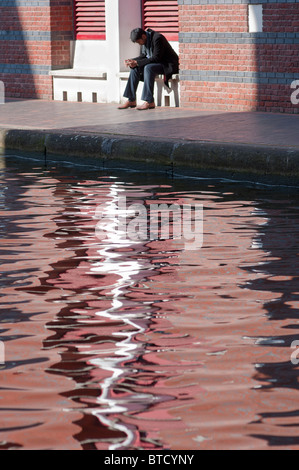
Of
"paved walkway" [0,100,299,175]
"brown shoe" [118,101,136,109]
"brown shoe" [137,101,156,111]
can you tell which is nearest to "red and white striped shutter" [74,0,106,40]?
"paved walkway" [0,100,299,175]

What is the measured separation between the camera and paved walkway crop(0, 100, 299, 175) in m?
9.80

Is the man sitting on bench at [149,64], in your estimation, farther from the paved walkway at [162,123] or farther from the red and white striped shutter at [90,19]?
the red and white striped shutter at [90,19]

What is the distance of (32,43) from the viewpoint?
17.2m

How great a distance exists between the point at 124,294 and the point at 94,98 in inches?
432

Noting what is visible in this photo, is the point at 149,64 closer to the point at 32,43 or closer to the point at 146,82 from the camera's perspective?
the point at 146,82

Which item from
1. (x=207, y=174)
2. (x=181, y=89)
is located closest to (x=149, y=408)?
(x=207, y=174)

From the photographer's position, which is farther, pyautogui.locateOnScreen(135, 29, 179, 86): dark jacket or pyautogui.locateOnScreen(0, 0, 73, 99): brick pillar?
pyautogui.locateOnScreen(0, 0, 73, 99): brick pillar

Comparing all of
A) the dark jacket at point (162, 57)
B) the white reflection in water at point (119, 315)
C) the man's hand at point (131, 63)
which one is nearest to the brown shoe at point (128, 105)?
the dark jacket at point (162, 57)

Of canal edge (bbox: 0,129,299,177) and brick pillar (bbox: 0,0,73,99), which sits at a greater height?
brick pillar (bbox: 0,0,73,99)

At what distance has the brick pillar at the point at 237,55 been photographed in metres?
13.2

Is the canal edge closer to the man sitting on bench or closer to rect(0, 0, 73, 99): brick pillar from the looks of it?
the man sitting on bench

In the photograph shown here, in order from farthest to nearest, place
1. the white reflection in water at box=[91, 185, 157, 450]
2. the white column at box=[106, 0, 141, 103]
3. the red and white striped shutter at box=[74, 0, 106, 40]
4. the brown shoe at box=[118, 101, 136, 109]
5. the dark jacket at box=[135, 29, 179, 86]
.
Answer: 1. the red and white striped shutter at box=[74, 0, 106, 40]
2. the white column at box=[106, 0, 141, 103]
3. the brown shoe at box=[118, 101, 136, 109]
4. the dark jacket at box=[135, 29, 179, 86]
5. the white reflection in water at box=[91, 185, 157, 450]
